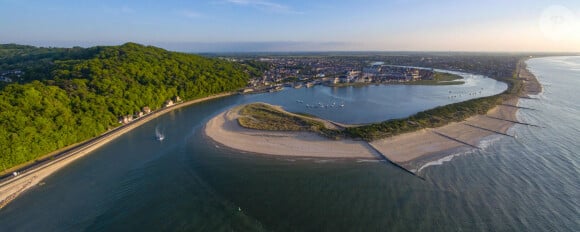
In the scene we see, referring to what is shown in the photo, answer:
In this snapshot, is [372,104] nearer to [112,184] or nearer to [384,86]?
[384,86]

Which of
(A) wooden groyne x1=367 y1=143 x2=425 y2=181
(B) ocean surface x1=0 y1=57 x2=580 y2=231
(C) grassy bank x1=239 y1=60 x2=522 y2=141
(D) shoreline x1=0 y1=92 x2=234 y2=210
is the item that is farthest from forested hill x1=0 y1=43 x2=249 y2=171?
(A) wooden groyne x1=367 y1=143 x2=425 y2=181

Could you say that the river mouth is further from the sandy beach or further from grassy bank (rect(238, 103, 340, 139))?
the sandy beach

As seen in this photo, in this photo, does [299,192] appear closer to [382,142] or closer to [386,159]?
[386,159]

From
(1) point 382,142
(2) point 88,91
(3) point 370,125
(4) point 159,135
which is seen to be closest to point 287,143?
(1) point 382,142

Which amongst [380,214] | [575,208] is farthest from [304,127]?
[575,208]

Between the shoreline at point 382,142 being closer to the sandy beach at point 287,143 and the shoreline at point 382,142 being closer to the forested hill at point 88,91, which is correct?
A: the sandy beach at point 287,143
